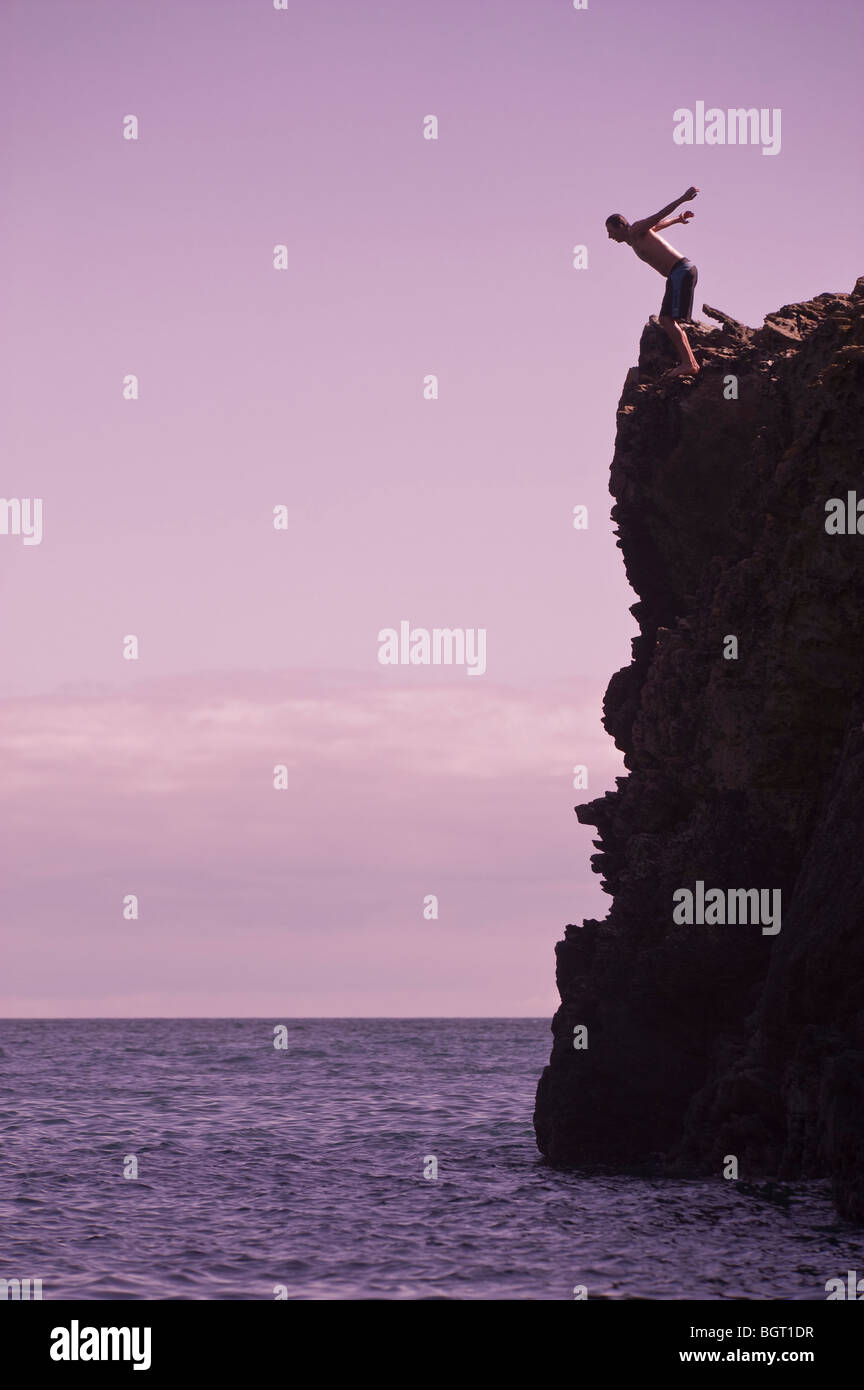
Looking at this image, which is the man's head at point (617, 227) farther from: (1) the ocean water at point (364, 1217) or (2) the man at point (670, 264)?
(1) the ocean water at point (364, 1217)

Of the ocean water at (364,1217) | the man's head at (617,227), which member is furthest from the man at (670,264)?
the ocean water at (364,1217)

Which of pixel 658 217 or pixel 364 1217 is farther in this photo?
pixel 658 217

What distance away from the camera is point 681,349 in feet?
94.6

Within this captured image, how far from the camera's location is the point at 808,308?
29.4 m

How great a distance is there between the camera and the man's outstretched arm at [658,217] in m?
25.9

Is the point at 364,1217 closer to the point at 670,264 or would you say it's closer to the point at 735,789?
the point at 735,789

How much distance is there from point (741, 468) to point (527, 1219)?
1435 cm

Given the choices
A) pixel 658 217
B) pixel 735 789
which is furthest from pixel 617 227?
pixel 735 789

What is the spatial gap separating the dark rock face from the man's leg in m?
0.27

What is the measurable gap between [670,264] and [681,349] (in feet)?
6.07

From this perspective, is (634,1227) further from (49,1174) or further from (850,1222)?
(49,1174)

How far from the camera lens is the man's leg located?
Answer: 28.7m

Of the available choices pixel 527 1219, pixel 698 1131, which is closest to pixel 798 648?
pixel 698 1131

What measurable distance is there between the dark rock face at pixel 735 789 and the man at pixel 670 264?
610mm
